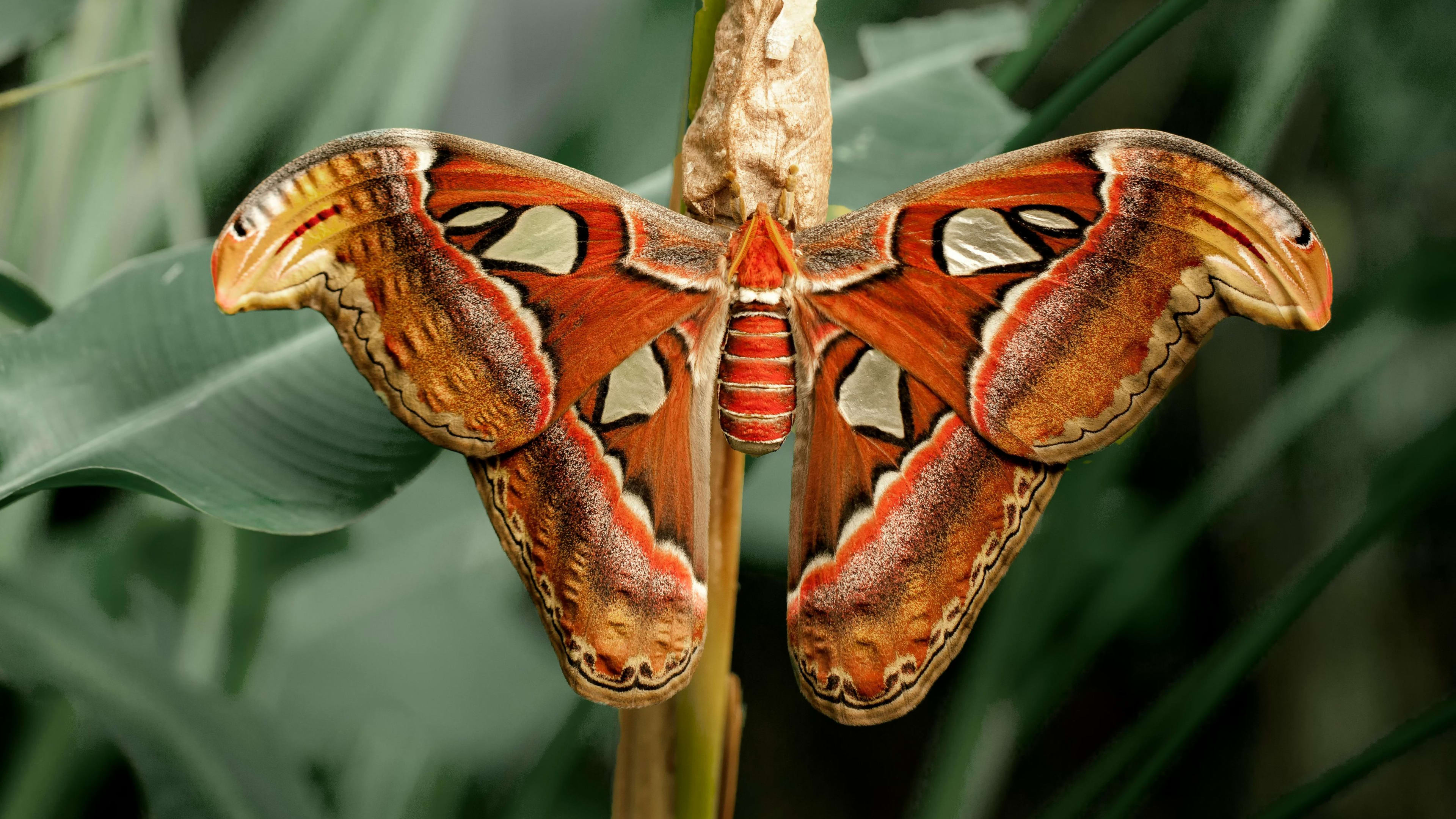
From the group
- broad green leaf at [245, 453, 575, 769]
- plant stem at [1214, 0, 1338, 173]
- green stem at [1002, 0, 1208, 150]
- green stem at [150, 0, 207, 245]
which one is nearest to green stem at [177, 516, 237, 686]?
broad green leaf at [245, 453, 575, 769]

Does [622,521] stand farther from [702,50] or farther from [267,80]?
[267,80]

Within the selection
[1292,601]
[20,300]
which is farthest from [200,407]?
[1292,601]

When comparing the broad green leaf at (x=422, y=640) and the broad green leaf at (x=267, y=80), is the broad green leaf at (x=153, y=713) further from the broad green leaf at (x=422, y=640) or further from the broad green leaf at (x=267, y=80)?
the broad green leaf at (x=267, y=80)

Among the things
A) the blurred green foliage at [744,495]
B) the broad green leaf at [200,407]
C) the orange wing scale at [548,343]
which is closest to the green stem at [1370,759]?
the blurred green foliage at [744,495]

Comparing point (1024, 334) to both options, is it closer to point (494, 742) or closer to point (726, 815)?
point (726, 815)

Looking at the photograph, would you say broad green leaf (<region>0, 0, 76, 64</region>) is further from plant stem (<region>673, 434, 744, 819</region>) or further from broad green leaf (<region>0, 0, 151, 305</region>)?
plant stem (<region>673, 434, 744, 819</region>)
